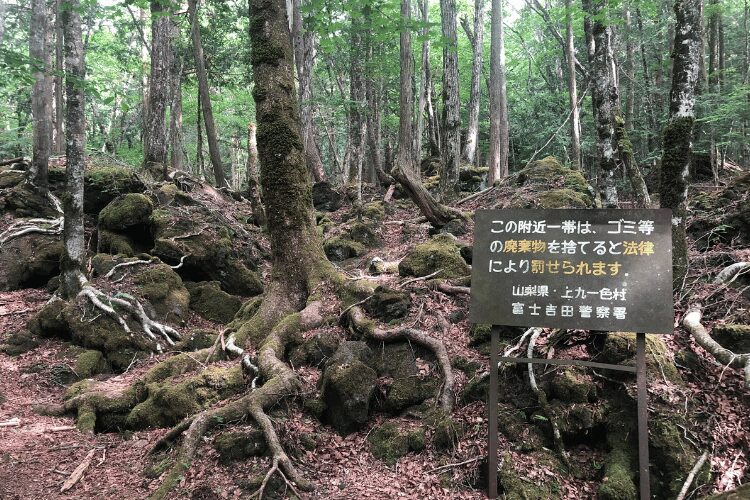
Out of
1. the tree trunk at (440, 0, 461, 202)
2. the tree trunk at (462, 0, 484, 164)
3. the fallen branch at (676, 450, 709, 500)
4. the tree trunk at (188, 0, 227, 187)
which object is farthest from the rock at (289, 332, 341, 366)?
the tree trunk at (462, 0, 484, 164)

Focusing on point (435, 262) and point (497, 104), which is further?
point (497, 104)

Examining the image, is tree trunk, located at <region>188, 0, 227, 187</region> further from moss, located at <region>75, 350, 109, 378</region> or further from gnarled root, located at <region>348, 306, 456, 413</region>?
gnarled root, located at <region>348, 306, 456, 413</region>

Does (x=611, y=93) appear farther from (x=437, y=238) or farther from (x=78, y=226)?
(x=78, y=226)

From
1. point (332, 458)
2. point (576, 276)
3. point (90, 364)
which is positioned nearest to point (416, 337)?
point (332, 458)

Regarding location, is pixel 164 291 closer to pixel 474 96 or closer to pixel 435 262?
pixel 435 262

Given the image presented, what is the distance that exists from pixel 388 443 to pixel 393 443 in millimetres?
65

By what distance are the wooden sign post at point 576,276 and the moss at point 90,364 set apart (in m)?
6.65

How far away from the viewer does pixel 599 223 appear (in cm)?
419

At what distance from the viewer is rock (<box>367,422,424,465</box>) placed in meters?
4.98

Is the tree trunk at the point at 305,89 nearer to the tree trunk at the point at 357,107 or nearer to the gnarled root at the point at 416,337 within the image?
the tree trunk at the point at 357,107

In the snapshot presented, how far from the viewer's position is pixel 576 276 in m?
4.21

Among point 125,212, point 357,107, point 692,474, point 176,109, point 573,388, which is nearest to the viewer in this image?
point 692,474

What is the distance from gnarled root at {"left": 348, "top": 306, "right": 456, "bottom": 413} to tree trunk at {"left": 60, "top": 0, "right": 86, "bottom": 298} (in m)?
5.78

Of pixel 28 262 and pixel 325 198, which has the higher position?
pixel 325 198
